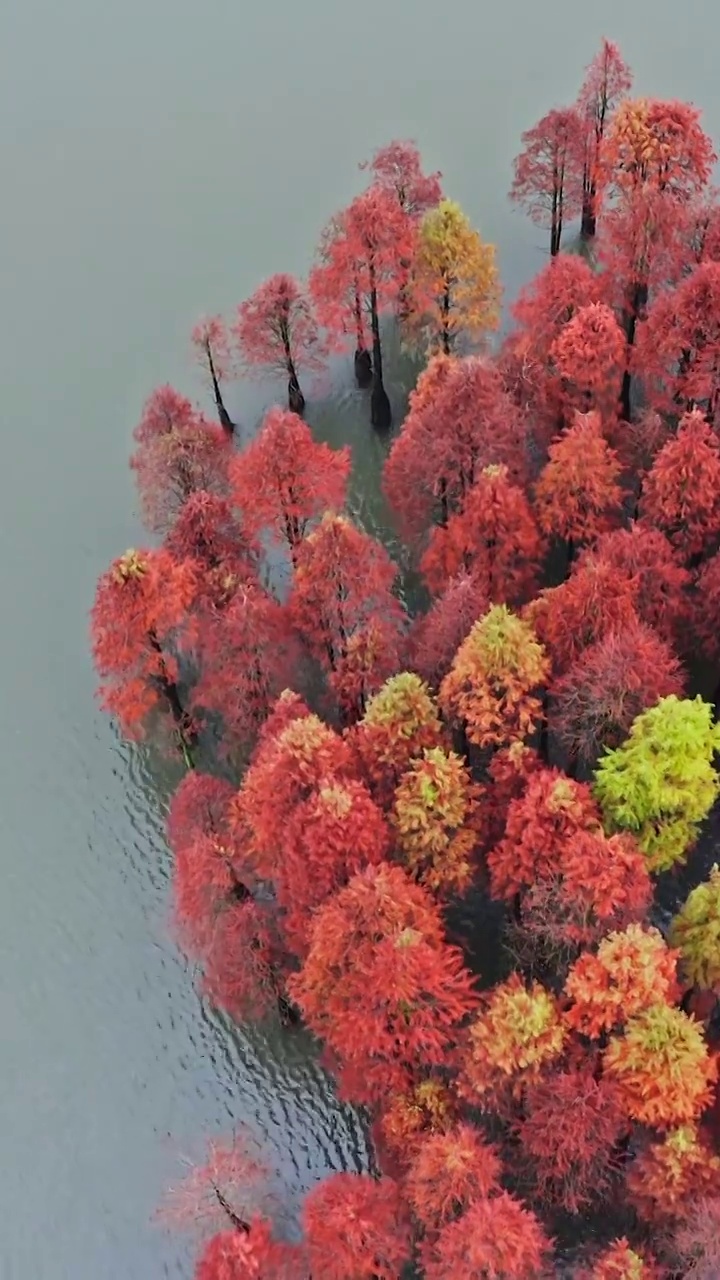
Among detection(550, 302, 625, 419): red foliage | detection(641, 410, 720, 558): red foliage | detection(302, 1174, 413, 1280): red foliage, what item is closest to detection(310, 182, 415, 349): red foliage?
detection(550, 302, 625, 419): red foliage

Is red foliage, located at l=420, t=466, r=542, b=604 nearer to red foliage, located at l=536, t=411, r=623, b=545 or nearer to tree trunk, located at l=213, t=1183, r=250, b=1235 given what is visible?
red foliage, located at l=536, t=411, r=623, b=545

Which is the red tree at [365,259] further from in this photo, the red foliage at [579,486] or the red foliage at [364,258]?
the red foliage at [579,486]

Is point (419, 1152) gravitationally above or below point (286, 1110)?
above

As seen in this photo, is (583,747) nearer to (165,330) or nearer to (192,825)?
(192,825)

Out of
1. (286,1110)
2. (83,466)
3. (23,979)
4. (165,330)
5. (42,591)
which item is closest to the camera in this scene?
(286,1110)

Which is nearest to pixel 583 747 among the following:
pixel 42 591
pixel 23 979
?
pixel 23 979
